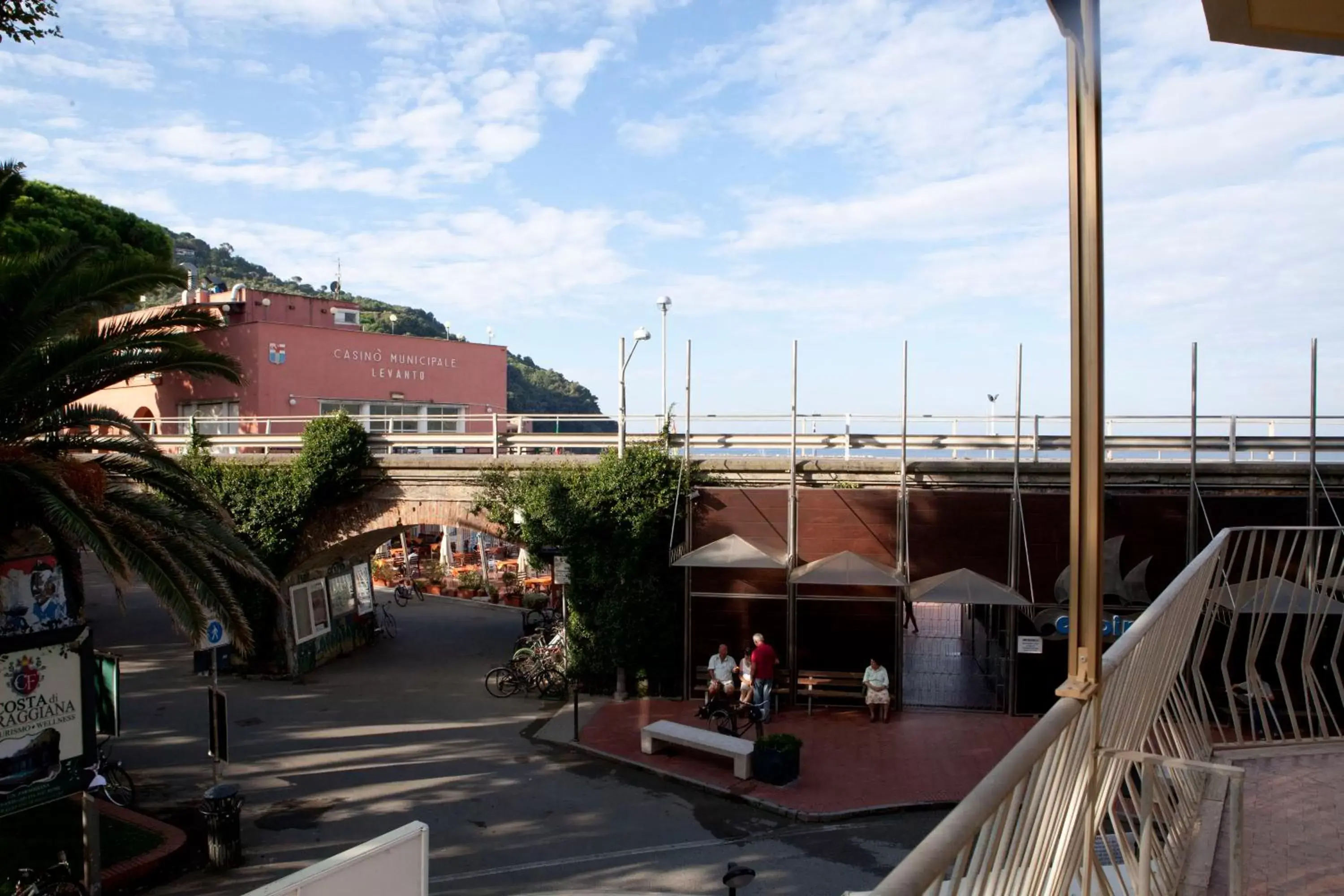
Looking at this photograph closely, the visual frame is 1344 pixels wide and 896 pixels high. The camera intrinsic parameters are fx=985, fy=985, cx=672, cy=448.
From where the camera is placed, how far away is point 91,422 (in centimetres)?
1094

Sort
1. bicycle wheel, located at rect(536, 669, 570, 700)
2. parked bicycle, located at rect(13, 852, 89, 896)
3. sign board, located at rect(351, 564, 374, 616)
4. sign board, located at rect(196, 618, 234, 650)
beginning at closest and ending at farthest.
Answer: parked bicycle, located at rect(13, 852, 89, 896), sign board, located at rect(196, 618, 234, 650), bicycle wheel, located at rect(536, 669, 570, 700), sign board, located at rect(351, 564, 374, 616)

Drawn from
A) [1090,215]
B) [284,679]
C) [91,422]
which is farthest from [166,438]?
[1090,215]

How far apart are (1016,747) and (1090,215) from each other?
1.53 m

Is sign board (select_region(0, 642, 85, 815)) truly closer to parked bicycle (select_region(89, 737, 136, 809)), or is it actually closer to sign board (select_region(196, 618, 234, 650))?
sign board (select_region(196, 618, 234, 650))

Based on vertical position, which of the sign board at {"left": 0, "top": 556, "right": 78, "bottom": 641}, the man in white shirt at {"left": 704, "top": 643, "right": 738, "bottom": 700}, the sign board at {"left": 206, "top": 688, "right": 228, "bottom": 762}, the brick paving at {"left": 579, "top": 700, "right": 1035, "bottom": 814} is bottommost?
the brick paving at {"left": 579, "top": 700, "right": 1035, "bottom": 814}

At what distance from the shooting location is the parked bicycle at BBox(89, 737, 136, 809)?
12.9m

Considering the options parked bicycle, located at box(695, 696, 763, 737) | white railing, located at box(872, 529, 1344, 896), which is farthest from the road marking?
white railing, located at box(872, 529, 1344, 896)

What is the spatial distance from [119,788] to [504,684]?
305 inches

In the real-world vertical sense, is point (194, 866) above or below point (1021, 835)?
below

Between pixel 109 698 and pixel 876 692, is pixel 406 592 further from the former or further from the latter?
pixel 109 698

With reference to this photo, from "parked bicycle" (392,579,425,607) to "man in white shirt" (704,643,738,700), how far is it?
15.5 meters

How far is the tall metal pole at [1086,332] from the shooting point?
2.80 meters

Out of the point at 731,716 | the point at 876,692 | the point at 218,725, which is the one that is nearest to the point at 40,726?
the point at 218,725

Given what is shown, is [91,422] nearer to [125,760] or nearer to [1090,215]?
[125,760]
